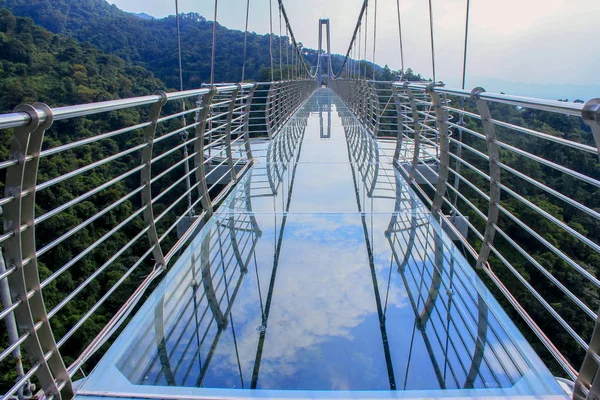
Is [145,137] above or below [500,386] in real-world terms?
above

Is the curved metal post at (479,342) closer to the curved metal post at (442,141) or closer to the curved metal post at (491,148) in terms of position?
the curved metal post at (491,148)

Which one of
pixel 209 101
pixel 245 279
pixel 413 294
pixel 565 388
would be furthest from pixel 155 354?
pixel 209 101

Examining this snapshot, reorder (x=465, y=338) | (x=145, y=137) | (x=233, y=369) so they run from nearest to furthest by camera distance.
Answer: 1. (x=233, y=369)
2. (x=465, y=338)
3. (x=145, y=137)

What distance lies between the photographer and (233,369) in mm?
1423

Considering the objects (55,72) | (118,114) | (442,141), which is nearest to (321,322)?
(442,141)

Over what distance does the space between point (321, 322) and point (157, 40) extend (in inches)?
1385

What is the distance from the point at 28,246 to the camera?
1.15 m

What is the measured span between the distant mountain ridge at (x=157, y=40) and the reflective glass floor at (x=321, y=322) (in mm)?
22347

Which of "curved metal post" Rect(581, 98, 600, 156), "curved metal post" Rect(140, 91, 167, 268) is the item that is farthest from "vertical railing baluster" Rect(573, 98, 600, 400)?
"curved metal post" Rect(140, 91, 167, 268)

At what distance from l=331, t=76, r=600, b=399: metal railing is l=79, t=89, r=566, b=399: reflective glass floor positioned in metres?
0.18

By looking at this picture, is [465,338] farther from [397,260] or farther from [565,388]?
[397,260]

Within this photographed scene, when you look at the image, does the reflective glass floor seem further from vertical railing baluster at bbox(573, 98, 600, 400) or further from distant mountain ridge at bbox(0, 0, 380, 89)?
distant mountain ridge at bbox(0, 0, 380, 89)

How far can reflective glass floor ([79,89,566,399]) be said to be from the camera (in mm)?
1348

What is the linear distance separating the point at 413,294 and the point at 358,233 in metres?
0.78
